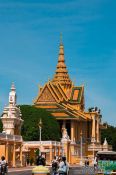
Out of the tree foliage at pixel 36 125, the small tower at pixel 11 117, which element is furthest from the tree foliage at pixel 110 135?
the small tower at pixel 11 117

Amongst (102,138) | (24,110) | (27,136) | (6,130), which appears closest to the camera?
(6,130)

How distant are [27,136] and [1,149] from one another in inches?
921

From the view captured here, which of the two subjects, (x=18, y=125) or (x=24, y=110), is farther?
(x=24, y=110)

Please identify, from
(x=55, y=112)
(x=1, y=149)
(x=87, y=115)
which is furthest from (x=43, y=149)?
(x=87, y=115)

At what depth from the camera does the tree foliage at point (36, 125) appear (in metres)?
83.2

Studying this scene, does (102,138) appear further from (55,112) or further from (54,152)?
(54,152)

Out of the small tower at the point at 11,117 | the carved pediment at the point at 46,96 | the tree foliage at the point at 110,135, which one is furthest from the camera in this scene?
the tree foliage at the point at 110,135

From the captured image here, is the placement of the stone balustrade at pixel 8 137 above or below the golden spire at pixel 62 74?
below

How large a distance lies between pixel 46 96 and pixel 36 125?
20.0 meters

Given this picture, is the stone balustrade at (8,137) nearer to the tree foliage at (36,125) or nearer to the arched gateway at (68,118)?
the arched gateway at (68,118)

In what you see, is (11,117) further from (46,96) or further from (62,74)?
(62,74)

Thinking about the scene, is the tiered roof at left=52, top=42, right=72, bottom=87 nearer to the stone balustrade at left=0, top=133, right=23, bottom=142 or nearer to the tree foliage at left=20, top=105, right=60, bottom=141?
the tree foliage at left=20, top=105, right=60, bottom=141

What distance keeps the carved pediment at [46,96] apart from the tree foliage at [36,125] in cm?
1027

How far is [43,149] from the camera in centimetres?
7306
